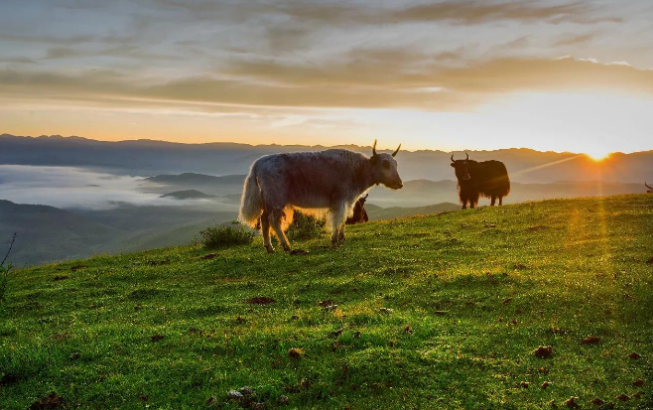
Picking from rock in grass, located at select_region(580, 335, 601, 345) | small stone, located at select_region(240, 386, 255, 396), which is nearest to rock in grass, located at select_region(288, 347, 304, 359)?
small stone, located at select_region(240, 386, 255, 396)

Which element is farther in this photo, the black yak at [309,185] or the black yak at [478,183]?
the black yak at [478,183]

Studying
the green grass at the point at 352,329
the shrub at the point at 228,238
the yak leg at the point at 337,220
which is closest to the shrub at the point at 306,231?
the shrub at the point at 228,238

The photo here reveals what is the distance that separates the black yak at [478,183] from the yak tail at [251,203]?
20.0m

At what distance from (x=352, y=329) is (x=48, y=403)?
4811 millimetres

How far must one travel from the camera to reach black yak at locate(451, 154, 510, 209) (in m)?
34.5

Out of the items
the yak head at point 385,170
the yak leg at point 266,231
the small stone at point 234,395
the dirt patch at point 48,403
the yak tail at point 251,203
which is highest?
the yak head at point 385,170

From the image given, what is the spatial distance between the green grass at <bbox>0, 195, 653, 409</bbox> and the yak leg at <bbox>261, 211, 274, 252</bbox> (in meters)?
1.45

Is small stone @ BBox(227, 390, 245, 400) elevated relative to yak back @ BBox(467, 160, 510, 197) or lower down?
lower down

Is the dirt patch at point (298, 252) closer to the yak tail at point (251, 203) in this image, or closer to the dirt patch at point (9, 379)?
the yak tail at point (251, 203)

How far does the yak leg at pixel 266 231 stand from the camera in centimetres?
1788

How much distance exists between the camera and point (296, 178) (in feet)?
57.7

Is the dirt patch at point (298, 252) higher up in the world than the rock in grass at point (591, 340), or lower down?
higher up

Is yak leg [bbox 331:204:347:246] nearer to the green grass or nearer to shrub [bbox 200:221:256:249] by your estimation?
the green grass

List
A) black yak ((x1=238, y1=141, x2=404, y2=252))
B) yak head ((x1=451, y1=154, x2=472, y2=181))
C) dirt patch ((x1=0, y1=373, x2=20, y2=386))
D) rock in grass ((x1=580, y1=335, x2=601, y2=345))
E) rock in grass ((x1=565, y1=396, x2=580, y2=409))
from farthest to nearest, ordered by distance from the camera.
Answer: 1. yak head ((x1=451, y1=154, x2=472, y2=181))
2. black yak ((x1=238, y1=141, x2=404, y2=252))
3. rock in grass ((x1=580, y1=335, x2=601, y2=345))
4. dirt patch ((x1=0, y1=373, x2=20, y2=386))
5. rock in grass ((x1=565, y1=396, x2=580, y2=409))
